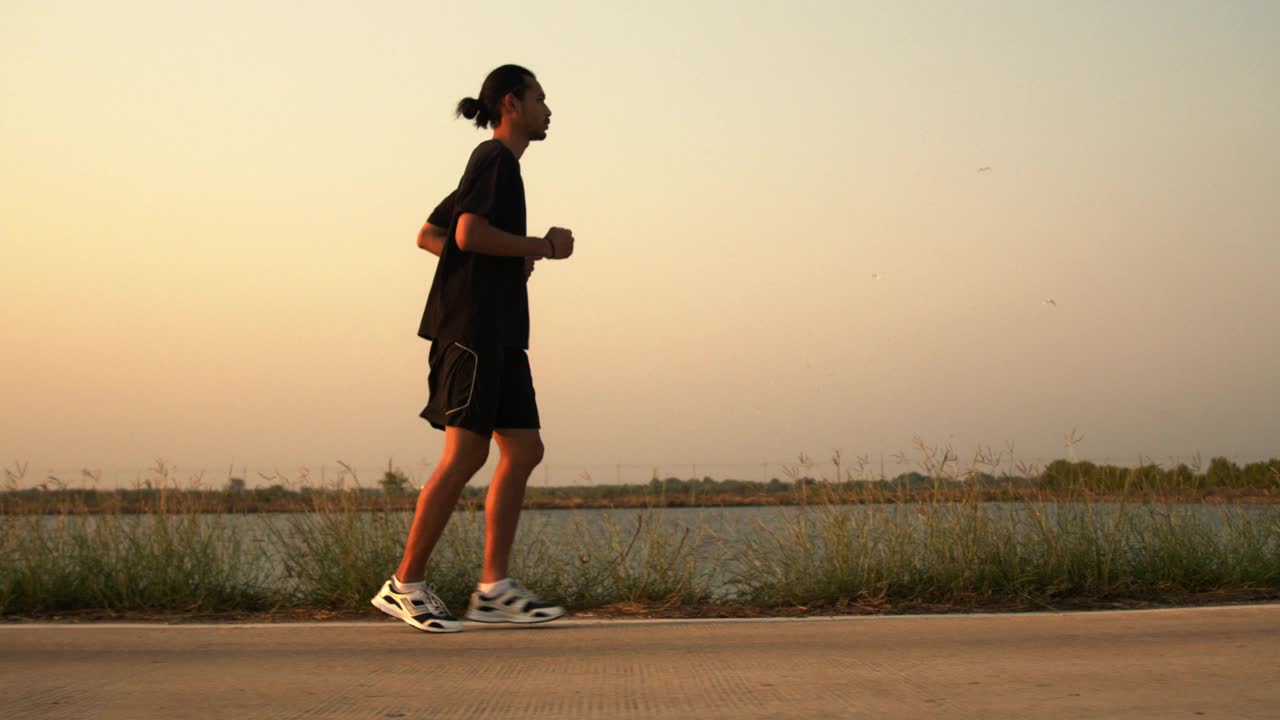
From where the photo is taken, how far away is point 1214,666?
3.64 m

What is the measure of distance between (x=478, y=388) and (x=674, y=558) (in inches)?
63.9

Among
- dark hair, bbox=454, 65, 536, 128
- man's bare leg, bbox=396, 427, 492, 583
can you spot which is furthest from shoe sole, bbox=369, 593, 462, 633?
dark hair, bbox=454, 65, 536, 128

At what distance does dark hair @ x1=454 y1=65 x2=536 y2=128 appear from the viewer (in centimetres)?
498

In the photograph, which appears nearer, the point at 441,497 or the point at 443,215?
the point at 441,497

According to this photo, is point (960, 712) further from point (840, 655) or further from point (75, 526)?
point (75, 526)

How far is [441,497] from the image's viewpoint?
4668 mm

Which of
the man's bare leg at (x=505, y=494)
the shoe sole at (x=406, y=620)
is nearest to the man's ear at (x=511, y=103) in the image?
the man's bare leg at (x=505, y=494)

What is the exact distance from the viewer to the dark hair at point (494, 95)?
498cm

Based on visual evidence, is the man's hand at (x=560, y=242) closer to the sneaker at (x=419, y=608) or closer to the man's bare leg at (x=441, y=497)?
the man's bare leg at (x=441, y=497)

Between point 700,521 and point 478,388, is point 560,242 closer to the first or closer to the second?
point 478,388

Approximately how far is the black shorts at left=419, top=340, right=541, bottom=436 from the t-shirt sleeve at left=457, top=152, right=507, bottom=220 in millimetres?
543

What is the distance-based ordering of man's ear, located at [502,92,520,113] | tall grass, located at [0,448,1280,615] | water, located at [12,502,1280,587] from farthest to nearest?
water, located at [12,502,1280,587] < tall grass, located at [0,448,1280,615] < man's ear, located at [502,92,520,113]

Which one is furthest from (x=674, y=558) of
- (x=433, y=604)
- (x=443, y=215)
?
(x=443, y=215)

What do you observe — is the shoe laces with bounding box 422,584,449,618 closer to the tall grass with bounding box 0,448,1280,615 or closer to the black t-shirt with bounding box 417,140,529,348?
the tall grass with bounding box 0,448,1280,615
